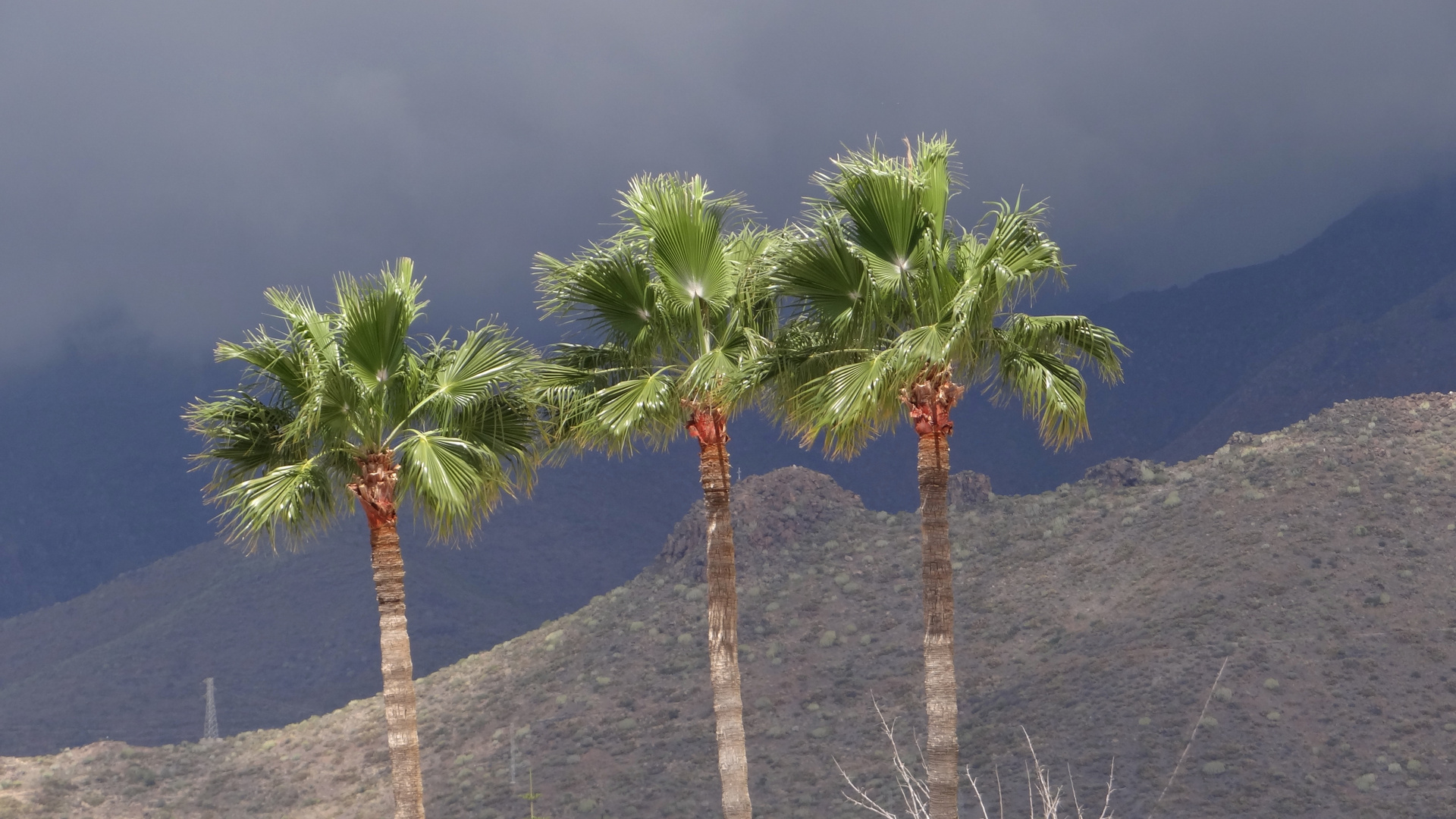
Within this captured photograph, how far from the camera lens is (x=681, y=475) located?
190 m

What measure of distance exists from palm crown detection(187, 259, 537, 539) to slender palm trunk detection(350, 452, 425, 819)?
0.46ft

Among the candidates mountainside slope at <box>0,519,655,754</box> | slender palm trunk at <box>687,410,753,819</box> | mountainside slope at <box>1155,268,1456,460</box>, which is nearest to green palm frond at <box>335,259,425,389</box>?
slender palm trunk at <box>687,410,753,819</box>

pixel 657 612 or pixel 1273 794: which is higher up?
pixel 657 612

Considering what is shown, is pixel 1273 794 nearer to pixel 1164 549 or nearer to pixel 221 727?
pixel 1164 549

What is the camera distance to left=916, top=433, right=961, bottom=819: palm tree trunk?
542 inches

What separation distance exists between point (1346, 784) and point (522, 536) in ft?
410

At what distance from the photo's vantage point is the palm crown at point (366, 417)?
49.8ft

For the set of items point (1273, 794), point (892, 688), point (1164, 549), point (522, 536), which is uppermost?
point (522, 536)

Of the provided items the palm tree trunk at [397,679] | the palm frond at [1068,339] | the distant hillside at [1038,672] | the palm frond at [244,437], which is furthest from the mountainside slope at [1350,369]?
the palm frond at [244,437]

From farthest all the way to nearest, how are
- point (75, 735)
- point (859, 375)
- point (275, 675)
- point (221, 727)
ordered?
1. point (275, 675)
2. point (221, 727)
3. point (75, 735)
4. point (859, 375)

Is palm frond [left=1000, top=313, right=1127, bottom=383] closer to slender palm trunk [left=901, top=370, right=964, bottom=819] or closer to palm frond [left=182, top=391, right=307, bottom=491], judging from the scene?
slender palm trunk [left=901, top=370, right=964, bottom=819]

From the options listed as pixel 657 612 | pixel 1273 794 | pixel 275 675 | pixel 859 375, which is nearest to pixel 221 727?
pixel 275 675

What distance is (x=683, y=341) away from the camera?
1597cm

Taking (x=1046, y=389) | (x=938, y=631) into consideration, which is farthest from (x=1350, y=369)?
(x=938, y=631)
